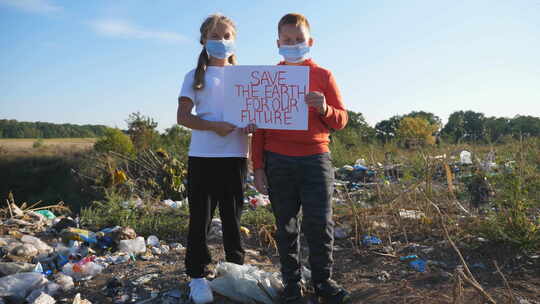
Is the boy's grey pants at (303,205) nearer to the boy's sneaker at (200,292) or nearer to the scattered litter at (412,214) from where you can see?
the boy's sneaker at (200,292)

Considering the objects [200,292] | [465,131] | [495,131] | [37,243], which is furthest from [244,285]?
[495,131]

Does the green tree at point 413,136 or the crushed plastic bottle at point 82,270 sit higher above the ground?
the green tree at point 413,136

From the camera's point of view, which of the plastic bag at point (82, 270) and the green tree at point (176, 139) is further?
the green tree at point (176, 139)

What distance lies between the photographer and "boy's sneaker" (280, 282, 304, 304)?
6.85 feet

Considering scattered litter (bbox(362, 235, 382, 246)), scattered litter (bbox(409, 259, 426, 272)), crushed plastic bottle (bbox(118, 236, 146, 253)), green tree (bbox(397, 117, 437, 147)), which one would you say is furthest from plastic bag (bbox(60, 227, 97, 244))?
green tree (bbox(397, 117, 437, 147))

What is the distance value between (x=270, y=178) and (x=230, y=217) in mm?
386

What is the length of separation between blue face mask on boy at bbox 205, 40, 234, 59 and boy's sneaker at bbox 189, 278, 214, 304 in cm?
130

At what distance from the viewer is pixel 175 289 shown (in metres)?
2.39

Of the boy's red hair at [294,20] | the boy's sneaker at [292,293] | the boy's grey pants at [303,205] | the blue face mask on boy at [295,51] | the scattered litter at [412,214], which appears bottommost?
the boy's sneaker at [292,293]

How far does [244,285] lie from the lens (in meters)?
2.23

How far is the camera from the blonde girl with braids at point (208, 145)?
2.13 metres

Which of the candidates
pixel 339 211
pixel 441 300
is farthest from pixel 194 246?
pixel 339 211

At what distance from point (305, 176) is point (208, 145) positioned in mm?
564

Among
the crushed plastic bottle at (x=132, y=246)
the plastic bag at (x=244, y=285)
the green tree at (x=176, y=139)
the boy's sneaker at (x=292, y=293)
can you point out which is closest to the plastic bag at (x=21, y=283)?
the crushed plastic bottle at (x=132, y=246)
